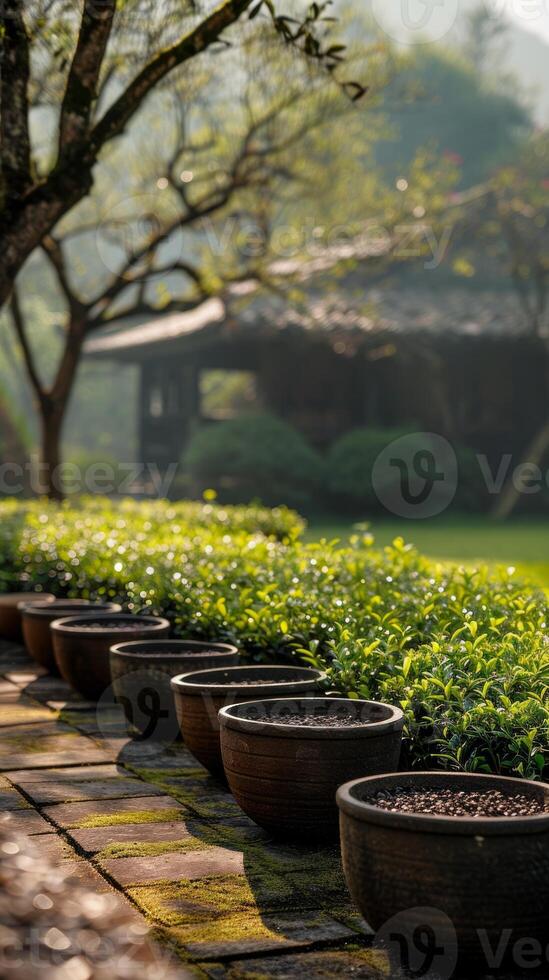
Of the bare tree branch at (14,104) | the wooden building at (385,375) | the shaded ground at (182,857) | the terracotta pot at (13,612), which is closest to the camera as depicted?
the shaded ground at (182,857)

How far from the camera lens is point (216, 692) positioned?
4.97 meters

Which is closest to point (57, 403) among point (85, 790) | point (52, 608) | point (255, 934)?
point (52, 608)

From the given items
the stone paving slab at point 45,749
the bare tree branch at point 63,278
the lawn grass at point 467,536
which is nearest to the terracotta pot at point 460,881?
the stone paving slab at point 45,749

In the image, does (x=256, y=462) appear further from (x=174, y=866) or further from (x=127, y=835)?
(x=174, y=866)

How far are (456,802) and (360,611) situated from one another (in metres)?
2.43

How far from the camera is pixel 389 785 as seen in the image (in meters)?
3.72

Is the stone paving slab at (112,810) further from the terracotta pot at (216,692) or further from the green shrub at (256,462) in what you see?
the green shrub at (256,462)

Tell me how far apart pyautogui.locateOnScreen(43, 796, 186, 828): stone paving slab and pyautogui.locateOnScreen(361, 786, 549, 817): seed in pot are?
1.30 metres

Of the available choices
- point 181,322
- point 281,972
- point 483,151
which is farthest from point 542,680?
point 483,151

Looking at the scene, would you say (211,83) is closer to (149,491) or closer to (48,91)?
(48,91)

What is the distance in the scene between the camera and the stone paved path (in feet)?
11.1

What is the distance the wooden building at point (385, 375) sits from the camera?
938 inches

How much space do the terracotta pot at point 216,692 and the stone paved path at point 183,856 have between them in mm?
200

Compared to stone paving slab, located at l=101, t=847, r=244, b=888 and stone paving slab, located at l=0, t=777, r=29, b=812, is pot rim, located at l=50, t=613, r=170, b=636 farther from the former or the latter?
stone paving slab, located at l=101, t=847, r=244, b=888
